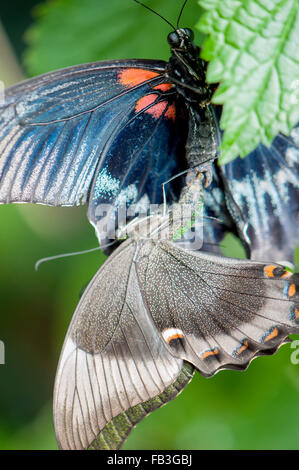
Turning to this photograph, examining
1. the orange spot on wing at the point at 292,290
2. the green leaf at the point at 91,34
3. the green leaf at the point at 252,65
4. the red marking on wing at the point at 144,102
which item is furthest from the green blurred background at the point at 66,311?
the green leaf at the point at 252,65

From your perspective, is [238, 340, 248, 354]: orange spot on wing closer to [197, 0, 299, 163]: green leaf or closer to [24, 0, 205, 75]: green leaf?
Result: [197, 0, 299, 163]: green leaf

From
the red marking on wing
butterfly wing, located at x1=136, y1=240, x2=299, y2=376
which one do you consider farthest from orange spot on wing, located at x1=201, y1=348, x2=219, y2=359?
the red marking on wing

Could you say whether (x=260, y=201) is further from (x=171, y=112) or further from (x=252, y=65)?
(x=252, y=65)

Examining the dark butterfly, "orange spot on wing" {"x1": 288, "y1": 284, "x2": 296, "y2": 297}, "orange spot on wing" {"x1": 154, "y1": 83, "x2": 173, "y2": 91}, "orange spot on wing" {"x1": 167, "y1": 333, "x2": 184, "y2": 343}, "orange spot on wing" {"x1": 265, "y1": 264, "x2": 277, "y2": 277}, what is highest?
"orange spot on wing" {"x1": 154, "y1": 83, "x2": 173, "y2": 91}

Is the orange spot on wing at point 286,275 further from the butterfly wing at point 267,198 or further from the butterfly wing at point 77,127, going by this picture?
the butterfly wing at point 77,127

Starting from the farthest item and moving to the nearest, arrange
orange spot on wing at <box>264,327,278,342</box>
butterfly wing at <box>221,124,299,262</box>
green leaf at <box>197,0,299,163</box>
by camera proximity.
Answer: butterfly wing at <box>221,124,299,262</box>, orange spot on wing at <box>264,327,278,342</box>, green leaf at <box>197,0,299,163</box>

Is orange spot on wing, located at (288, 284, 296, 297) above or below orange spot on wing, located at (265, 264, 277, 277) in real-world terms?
below
